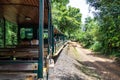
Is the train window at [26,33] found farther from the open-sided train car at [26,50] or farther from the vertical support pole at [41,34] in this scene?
the vertical support pole at [41,34]

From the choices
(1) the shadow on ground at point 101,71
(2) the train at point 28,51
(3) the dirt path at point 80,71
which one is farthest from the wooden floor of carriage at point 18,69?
(1) the shadow on ground at point 101,71

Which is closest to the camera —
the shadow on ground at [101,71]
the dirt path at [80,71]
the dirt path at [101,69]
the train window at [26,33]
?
the dirt path at [80,71]

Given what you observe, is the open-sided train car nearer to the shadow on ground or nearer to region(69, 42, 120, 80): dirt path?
the shadow on ground

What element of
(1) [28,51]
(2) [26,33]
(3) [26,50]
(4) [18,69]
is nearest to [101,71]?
(2) [26,33]

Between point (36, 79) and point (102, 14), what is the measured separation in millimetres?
17141

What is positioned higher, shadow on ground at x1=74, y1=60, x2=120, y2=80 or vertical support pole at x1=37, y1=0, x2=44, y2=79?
vertical support pole at x1=37, y1=0, x2=44, y2=79

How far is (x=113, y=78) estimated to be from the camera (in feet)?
56.4

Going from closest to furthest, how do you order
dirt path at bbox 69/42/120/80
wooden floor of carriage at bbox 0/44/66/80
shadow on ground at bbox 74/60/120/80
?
wooden floor of carriage at bbox 0/44/66/80 → shadow on ground at bbox 74/60/120/80 → dirt path at bbox 69/42/120/80

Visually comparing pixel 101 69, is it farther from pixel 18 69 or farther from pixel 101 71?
pixel 18 69

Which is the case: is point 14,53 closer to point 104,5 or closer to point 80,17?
point 104,5

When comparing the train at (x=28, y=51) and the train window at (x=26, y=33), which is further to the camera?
the train window at (x=26, y=33)

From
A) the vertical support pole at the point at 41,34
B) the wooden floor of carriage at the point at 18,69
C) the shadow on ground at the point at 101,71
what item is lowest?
the shadow on ground at the point at 101,71

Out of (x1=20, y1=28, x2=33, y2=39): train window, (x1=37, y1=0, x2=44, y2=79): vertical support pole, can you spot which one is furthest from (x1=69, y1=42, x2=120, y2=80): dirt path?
(x1=37, y1=0, x2=44, y2=79): vertical support pole

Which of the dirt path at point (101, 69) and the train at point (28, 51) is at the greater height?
the train at point (28, 51)
